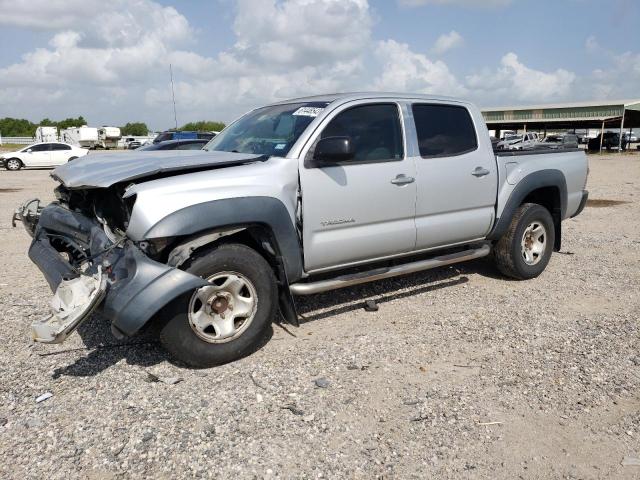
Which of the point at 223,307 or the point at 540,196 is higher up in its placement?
the point at 540,196

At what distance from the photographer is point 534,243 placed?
5.92 meters

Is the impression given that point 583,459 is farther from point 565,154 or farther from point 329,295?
point 565,154

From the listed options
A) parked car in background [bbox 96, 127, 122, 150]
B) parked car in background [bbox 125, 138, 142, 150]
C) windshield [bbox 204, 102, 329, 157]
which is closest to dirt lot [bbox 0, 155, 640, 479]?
windshield [bbox 204, 102, 329, 157]

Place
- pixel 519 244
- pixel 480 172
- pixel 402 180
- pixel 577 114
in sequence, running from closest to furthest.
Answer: pixel 402 180 < pixel 480 172 < pixel 519 244 < pixel 577 114

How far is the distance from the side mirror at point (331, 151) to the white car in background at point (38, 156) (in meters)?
24.6

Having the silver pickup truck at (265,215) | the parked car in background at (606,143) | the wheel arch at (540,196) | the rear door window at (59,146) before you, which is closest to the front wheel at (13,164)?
the rear door window at (59,146)

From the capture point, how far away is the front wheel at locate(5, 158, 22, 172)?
2527 centimetres

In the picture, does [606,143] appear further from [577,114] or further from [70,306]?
[70,306]

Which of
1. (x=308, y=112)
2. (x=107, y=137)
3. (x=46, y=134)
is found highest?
(x=308, y=112)

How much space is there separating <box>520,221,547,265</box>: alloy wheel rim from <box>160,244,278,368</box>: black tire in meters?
3.29

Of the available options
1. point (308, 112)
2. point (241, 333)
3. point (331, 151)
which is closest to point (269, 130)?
point (308, 112)

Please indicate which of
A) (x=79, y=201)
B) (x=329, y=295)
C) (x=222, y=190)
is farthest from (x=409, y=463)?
(x=79, y=201)

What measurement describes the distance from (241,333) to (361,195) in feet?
4.63

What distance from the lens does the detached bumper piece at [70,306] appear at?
3.18 metres
